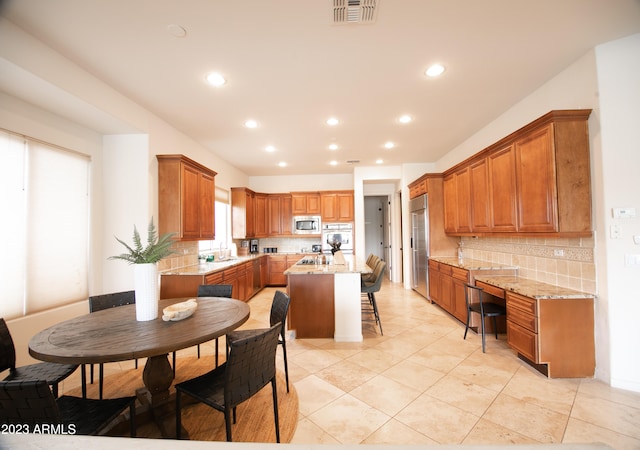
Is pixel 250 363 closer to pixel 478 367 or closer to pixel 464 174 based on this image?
pixel 478 367

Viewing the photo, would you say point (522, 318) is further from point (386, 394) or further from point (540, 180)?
point (386, 394)

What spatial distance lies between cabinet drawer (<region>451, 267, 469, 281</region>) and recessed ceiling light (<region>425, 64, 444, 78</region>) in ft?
8.02

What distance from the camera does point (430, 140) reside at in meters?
4.49

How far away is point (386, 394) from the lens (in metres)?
2.11

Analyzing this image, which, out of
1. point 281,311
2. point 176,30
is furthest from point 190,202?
point 281,311

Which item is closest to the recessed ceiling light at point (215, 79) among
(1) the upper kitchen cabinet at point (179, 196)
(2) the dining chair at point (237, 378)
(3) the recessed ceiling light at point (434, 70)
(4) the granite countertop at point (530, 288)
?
(1) the upper kitchen cabinet at point (179, 196)

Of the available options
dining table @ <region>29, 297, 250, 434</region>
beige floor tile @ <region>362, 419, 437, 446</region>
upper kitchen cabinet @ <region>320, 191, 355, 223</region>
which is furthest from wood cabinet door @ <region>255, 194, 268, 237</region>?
beige floor tile @ <region>362, 419, 437, 446</region>

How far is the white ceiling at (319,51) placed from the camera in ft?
5.97

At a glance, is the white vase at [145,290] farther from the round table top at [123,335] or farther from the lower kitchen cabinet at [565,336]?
the lower kitchen cabinet at [565,336]

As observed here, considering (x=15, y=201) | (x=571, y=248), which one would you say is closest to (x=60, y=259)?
(x=15, y=201)

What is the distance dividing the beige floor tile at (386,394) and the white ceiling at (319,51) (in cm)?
299

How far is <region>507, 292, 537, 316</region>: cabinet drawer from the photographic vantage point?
233cm

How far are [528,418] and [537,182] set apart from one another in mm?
2102

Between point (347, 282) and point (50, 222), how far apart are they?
10.8 ft
